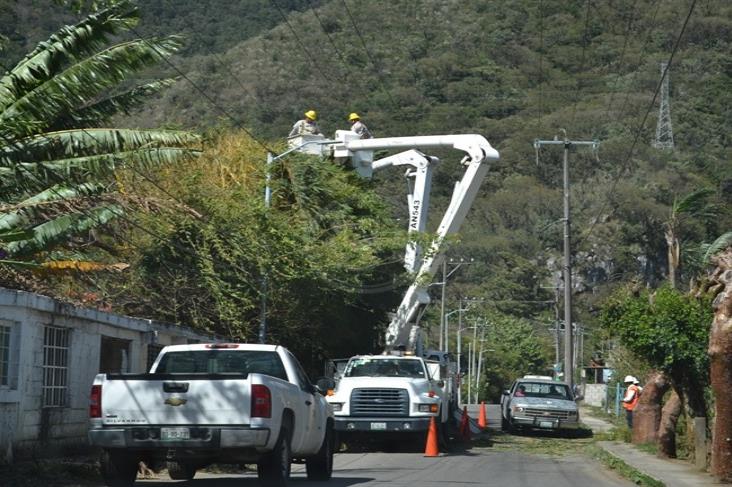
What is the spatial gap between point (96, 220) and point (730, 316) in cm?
1096

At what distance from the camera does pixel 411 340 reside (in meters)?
31.5

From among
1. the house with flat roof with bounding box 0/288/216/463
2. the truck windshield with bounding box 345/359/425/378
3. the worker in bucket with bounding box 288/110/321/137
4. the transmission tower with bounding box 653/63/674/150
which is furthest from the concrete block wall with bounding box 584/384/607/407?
the house with flat roof with bounding box 0/288/216/463

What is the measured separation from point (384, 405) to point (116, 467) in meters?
11.3

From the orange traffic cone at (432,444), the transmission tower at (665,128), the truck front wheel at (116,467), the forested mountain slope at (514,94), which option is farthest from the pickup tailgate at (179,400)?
the transmission tower at (665,128)

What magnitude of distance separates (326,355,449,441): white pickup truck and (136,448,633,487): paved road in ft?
1.96

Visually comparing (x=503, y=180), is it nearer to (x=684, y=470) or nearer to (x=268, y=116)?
(x=268, y=116)

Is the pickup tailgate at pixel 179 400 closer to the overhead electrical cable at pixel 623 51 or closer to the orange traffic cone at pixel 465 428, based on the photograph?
the orange traffic cone at pixel 465 428

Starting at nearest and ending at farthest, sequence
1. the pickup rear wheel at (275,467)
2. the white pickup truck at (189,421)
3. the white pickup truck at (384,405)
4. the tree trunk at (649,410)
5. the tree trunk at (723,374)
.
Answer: the white pickup truck at (189,421), the pickup rear wheel at (275,467), the tree trunk at (723,374), the white pickup truck at (384,405), the tree trunk at (649,410)

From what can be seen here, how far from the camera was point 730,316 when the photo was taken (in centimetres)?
1698

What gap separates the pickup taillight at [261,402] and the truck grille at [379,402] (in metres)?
11.3

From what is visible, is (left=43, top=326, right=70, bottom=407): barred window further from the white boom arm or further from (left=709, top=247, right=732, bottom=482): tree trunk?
the white boom arm

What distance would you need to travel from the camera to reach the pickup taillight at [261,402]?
46.8ft

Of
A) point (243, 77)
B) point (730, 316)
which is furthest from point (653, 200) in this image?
point (730, 316)

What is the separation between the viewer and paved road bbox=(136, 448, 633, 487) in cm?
1731
